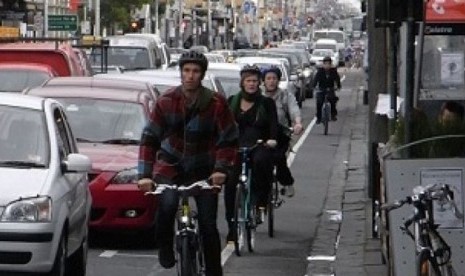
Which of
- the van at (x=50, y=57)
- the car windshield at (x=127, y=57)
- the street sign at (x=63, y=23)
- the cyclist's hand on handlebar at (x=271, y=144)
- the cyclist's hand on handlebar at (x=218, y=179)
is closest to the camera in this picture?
the cyclist's hand on handlebar at (x=218, y=179)

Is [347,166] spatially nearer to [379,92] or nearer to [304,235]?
[379,92]

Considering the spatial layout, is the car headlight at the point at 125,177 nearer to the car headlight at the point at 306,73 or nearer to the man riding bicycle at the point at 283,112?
the man riding bicycle at the point at 283,112

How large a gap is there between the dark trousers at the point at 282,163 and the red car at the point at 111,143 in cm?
141

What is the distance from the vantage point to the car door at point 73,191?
1128 cm

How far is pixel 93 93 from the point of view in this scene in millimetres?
16500

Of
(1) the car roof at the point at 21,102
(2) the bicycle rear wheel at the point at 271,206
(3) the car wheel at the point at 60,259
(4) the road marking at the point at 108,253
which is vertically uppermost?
(1) the car roof at the point at 21,102

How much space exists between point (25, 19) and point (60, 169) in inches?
2299

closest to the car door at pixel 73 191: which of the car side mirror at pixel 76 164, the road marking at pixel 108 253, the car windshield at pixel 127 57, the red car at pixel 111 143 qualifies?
the car side mirror at pixel 76 164

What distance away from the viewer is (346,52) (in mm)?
98188

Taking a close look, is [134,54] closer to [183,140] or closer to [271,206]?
[271,206]

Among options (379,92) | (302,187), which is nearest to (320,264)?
(379,92)

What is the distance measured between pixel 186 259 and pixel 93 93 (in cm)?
Answer: 699

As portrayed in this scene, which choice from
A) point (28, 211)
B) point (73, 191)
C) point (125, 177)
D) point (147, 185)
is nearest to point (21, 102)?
point (73, 191)

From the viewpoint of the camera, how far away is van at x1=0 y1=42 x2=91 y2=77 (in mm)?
24078
